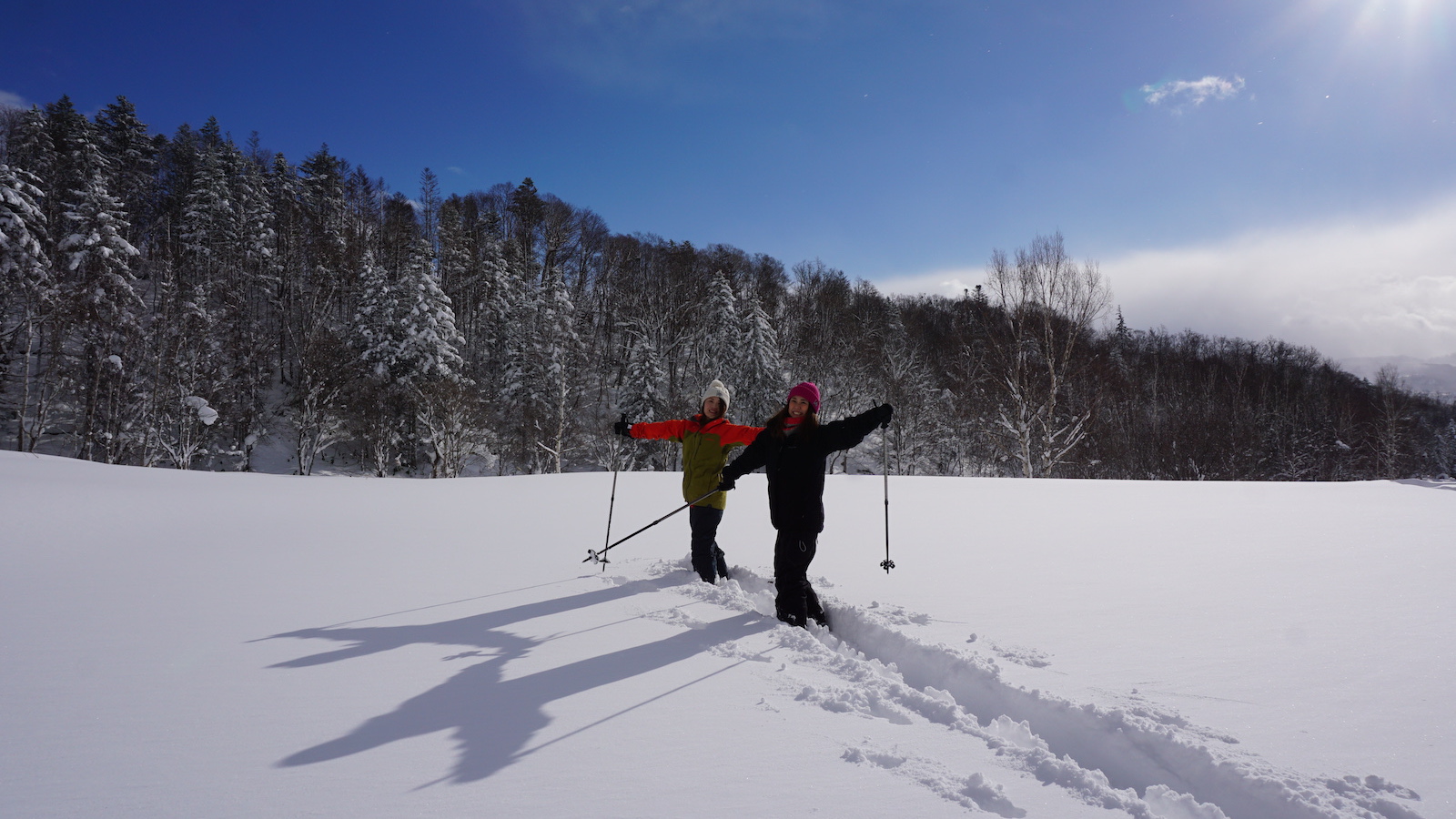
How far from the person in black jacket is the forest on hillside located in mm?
12742

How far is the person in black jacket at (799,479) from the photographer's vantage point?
4.21 metres

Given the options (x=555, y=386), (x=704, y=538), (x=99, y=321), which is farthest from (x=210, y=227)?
(x=704, y=538)

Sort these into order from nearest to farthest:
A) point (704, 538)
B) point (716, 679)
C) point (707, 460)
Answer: point (716, 679) → point (704, 538) → point (707, 460)

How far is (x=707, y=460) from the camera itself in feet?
17.8

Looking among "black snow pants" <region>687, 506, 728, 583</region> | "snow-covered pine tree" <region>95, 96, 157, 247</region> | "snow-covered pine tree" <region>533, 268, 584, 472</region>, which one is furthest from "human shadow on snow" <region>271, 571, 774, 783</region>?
"snow-covered pine tree" <region>95, 96, 157, 247</region>

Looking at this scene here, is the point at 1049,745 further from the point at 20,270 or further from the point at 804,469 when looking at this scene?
the point at 20,270

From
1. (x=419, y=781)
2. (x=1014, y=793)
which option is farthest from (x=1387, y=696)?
(x=419, y=781)

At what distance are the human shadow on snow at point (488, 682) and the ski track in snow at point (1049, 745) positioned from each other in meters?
0.45

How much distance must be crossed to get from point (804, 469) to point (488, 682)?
2.39 meters

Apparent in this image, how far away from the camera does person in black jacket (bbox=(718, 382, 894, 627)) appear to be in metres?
4.21

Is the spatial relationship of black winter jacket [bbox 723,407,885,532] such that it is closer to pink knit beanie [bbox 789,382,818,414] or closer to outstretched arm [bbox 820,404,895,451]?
outstretched arm [bbox 820,404,895,451]

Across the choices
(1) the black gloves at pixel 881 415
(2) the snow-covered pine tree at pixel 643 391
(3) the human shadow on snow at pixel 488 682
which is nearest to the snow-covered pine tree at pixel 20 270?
(2) the snow-covered pine tree at pixel 643 391

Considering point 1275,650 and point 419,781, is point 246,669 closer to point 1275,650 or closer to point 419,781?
point 419,781

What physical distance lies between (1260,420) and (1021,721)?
55.1 m
